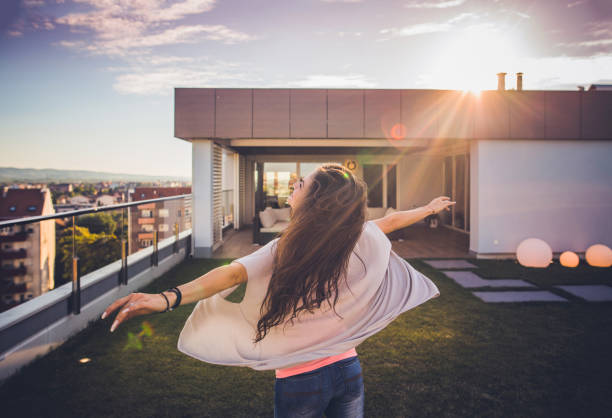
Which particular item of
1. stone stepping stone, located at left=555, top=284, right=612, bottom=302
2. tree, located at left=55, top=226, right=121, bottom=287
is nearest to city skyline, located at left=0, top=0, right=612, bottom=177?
tree, located at left=55, top=226, right=121, bottom=287

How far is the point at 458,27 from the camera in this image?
9703mm

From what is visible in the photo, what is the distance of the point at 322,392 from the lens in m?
1.22

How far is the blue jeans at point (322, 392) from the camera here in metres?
1.20

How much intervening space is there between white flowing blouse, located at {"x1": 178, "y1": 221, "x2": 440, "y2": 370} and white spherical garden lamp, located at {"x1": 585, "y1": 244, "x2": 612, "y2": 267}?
8.12 metres

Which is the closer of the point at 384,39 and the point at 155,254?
the point at 155,254

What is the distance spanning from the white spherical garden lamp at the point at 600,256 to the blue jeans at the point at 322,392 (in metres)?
8.27

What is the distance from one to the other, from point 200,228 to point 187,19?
793 centimetres

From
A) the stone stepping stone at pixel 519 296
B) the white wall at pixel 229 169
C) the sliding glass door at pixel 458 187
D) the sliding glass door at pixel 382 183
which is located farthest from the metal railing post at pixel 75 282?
the sliding glass door at pixel 382 183

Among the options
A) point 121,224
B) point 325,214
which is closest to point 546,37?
point 121,224

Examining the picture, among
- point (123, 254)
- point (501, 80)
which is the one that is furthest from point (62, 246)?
point (501, 80)

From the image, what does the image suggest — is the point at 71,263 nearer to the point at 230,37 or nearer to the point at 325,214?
the point at 325,214

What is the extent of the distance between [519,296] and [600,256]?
3.44 meters

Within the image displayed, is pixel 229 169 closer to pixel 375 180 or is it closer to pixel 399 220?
pixel 375 180

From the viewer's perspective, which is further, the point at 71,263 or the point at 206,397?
the point at 71,263
